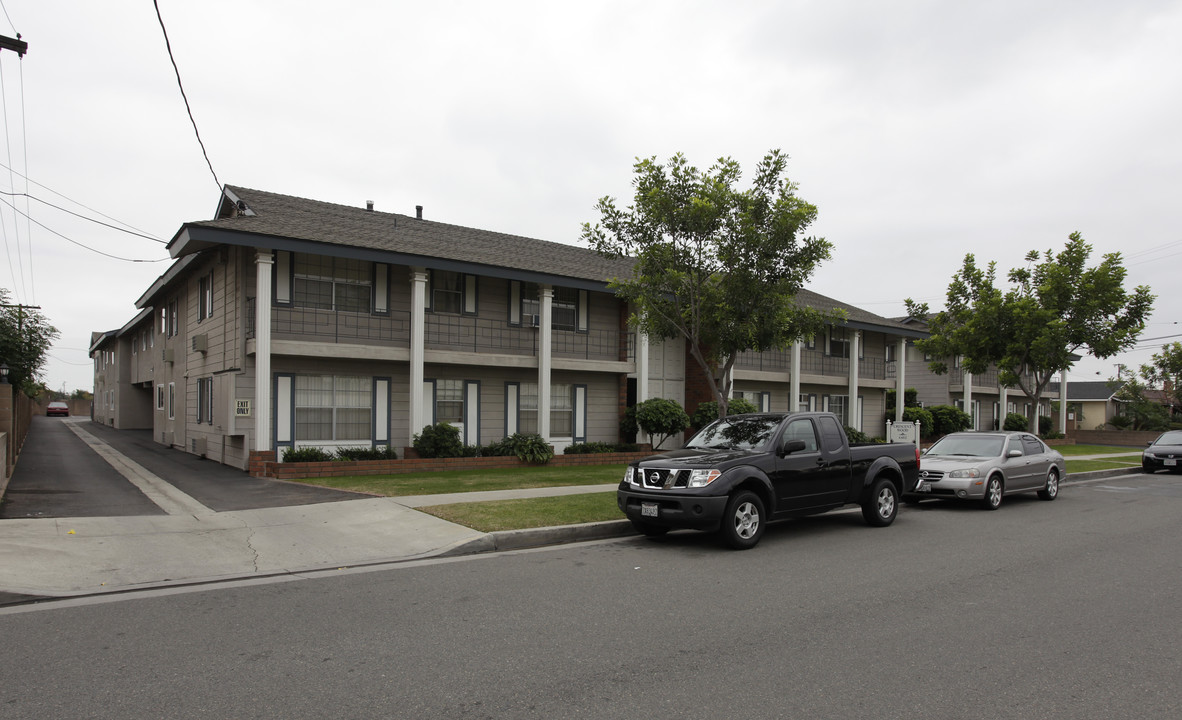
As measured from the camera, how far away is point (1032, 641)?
17.8 ft

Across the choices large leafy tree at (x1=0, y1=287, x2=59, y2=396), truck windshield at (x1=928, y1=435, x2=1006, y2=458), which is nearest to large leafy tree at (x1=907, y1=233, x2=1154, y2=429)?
truck windshield at (x1=928, y1=435, x2=1006, y2=458)

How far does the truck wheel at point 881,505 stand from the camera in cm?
1076

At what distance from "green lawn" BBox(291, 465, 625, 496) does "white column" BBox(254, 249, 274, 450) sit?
159 cm

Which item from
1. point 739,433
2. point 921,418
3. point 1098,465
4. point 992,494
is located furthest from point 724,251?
point 921,418

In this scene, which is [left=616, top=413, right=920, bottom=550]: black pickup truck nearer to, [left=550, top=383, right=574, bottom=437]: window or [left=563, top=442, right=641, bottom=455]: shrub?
[left=563, top=442, right=641, bottom=455]: shrub

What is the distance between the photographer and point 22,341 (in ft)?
64.8

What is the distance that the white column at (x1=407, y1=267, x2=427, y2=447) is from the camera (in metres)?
17.0

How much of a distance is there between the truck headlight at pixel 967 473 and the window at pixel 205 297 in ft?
55.7

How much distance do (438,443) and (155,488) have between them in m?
5.67

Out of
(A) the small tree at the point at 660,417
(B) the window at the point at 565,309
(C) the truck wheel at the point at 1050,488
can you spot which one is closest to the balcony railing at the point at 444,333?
(B) the window at the point at 565,309

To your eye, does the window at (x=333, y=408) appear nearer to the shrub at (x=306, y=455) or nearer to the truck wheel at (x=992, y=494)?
the shrub at (x=306, y=455)

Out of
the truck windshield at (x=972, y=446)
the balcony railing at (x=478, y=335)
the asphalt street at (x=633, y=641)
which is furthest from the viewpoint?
the balcony railing at (x=478, y=335)

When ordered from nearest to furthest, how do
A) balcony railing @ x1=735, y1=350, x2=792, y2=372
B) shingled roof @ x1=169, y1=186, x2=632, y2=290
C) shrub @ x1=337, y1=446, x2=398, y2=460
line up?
shingled roof @ x1=169, y1=186, x2=632, y2=290 < shrub @ x1=337, y1=446, x2=398, y2=460 < balcony railing @ x1=735, y1=350, x2=792, y2=372

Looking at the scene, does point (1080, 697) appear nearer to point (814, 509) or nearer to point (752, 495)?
point (752, 495)
